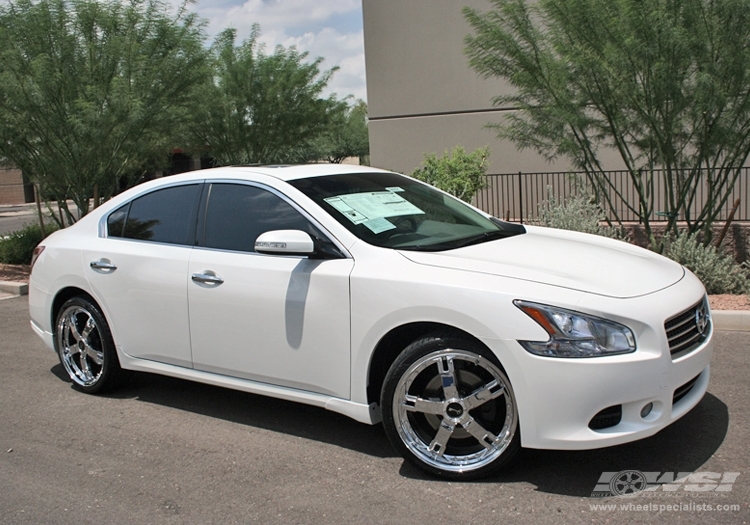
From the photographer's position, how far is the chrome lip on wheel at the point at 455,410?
3.87 m

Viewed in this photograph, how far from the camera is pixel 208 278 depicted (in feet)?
15.8

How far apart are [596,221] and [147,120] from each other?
23.2 ft

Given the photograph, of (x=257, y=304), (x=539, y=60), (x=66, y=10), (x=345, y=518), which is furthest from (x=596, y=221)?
(x=66, y=10)

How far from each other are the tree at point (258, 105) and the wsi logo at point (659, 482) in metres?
15.4

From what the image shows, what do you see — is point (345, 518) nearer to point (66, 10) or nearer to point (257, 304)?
point (257, 304)

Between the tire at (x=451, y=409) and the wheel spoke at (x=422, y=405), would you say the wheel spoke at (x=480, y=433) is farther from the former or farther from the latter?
the wheel spoke at (x=422, y=405)

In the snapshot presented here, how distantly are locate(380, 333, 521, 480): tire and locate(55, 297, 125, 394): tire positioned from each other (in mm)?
2510

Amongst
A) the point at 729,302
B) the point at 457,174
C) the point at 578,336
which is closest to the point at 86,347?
the point at 578,336

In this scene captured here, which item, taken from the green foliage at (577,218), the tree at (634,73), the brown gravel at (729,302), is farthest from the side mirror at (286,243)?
the green foliage at (577,218)

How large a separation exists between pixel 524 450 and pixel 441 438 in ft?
1.88

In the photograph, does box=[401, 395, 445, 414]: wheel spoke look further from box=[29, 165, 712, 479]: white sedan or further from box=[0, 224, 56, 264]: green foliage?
box=[0, 224, 56, 264]: green foliage

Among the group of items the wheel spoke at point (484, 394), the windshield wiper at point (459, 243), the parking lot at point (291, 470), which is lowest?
the parking lot at point (291, 470)

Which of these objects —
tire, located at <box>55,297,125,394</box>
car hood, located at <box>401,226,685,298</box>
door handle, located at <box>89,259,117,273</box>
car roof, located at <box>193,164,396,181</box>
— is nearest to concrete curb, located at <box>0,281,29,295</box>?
tire, located at <box>55,297,125,394</box>

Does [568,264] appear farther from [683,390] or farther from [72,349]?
[72,349]
